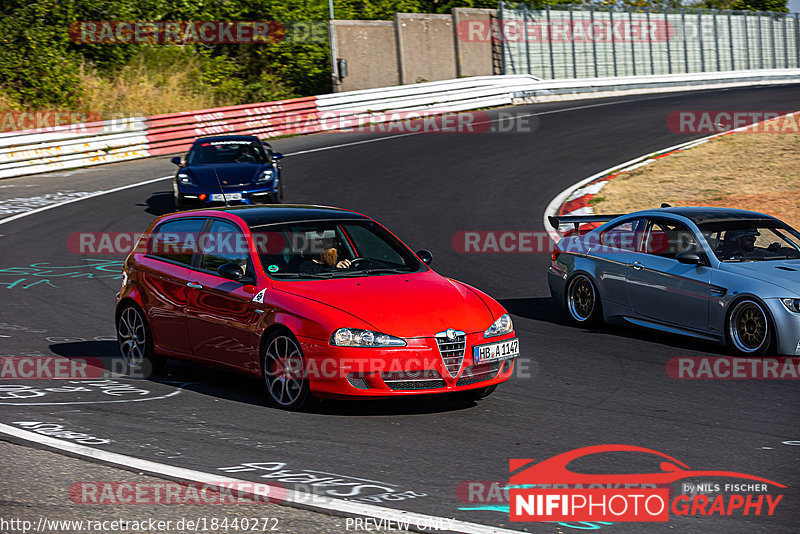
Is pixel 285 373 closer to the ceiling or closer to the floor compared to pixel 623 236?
closer to the floor

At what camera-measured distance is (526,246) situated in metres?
16.5

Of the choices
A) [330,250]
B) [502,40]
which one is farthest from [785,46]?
[330,250]

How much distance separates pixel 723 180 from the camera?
22016 millimetres

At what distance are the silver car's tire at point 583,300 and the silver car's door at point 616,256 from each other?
5.3 inches

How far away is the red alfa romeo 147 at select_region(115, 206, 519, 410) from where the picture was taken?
7.41 meters

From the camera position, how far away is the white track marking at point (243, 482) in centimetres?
515

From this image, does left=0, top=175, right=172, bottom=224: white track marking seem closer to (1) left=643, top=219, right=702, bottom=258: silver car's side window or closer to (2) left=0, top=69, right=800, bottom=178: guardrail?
(2) left=0, top=69, right=800, bottom=178: guardrail

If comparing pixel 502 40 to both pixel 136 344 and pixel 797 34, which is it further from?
pixel 136 344

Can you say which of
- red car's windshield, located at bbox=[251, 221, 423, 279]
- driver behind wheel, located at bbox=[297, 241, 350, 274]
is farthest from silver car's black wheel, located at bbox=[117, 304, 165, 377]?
driver behind wheel, located at bbox=[297, 241, 350, 274]

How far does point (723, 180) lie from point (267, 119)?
14438 millimetres

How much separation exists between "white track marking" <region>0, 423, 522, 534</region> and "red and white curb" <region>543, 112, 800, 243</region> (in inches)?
442

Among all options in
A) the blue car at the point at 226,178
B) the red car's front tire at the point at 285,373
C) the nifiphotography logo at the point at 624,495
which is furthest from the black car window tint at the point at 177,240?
the blue car at the point at 226,178

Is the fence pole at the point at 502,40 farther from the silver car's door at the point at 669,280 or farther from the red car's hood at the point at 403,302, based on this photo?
the red car's hood at the point at 403,302

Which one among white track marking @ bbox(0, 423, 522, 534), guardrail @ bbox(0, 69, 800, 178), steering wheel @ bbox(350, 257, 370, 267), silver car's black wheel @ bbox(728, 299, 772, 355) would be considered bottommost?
silver car's black wheel @ bbox(728, 299, 772, 355)
